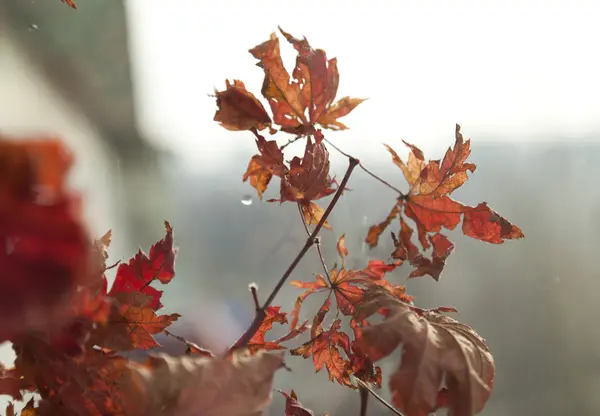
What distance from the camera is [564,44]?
92cm

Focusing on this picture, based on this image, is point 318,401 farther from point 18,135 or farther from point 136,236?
point 18,135

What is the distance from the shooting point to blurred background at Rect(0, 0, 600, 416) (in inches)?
33.9

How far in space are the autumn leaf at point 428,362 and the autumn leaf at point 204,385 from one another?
67 millimetres

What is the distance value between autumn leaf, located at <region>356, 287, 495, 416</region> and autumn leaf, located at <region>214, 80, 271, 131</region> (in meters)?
0.16

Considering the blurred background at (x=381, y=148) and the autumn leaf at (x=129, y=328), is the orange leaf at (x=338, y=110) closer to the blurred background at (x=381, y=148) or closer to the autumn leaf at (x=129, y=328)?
the autumn leaf at (x=129, y=328)

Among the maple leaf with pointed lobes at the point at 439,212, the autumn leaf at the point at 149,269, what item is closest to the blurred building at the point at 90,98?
the autumn leaf at the point at 149,269

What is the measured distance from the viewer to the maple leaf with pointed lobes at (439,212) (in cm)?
38

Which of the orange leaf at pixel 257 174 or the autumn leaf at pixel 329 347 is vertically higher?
A: the orange leaf at pixel 257 174

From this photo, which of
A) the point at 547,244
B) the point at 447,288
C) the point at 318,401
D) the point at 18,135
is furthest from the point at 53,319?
the point at 547,244

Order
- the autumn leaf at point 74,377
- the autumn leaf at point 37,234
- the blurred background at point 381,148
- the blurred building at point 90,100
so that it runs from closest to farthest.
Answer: the autumn leaf at point 37,234 → the autumn leaf at point 74,377 → the blurred building at point 90,100 → the blurred background at point 381,148

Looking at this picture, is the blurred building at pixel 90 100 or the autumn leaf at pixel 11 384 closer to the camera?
the autumn leaf at pixel 11 384

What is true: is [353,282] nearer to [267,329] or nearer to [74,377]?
[267,329]

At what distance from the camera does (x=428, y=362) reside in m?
0.29

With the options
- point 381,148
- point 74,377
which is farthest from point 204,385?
point 381,148
